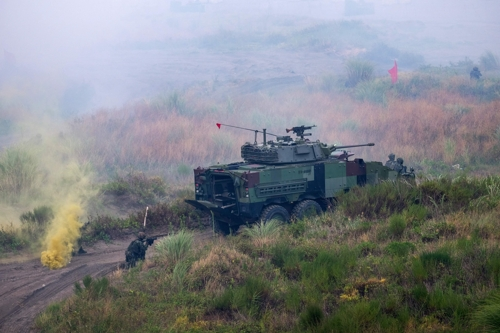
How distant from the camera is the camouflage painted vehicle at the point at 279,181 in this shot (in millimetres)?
14312

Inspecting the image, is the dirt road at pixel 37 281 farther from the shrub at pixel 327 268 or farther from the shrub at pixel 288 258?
the shrub at pixel 327 268

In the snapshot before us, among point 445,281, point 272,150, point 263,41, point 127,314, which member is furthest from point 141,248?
point 263,41

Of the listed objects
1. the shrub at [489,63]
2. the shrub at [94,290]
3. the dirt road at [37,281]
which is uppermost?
the shrub at [489,63]

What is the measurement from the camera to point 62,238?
1341cm

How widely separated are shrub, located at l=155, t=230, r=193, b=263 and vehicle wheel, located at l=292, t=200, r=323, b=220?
12.3ft

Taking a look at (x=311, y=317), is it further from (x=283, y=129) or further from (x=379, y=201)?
(x=283, y=129)

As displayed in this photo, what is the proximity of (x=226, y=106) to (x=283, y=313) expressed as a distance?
2541 cm

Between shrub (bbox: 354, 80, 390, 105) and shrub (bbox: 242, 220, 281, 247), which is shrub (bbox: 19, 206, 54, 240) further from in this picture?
shrub (bbox: 354, 80, 390, 105)

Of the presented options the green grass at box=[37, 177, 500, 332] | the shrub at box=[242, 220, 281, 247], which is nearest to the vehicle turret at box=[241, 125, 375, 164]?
the shrub at box=[242, 220, 281, 247]

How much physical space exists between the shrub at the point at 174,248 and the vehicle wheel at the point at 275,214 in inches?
115

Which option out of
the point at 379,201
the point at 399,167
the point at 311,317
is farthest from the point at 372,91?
the point at 311,317

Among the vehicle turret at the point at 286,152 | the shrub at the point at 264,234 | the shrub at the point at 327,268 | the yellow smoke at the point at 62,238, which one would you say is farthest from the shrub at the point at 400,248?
the yellow smoke at the point at 62,238

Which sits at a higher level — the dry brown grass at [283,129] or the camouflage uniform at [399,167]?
the dry brown grass at [283,129]

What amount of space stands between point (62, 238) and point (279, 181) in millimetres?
5095
